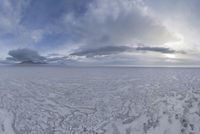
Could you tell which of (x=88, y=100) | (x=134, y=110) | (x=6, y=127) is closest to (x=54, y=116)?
(x=6, y=127)

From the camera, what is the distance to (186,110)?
11312 mm

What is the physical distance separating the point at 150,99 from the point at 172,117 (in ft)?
14.2

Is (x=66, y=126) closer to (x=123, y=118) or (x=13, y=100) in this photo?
(x=123, y=118)

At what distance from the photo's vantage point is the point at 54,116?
1035cm

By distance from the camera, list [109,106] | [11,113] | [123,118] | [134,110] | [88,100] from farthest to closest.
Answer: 1. [88,100]
2. [109,106]
3. [134,110]
4. [11,113]
5. [123,118]

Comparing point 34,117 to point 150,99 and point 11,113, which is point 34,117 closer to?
point 11,113

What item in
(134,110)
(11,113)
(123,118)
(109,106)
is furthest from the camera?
(109,106)

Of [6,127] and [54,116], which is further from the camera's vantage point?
[54,116]

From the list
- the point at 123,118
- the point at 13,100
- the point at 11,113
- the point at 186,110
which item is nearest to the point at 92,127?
the point at 123,118

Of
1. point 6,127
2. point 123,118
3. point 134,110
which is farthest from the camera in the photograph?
point 134,110

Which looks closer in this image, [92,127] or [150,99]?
[92,127]

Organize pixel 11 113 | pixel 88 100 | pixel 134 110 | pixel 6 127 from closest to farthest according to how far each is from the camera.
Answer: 1. pixel 6 127
2. pixel 11 113
3. pixel 134 110
4. pixel 88 100

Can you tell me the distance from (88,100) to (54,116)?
14.3ft

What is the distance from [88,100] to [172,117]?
7.42 m
